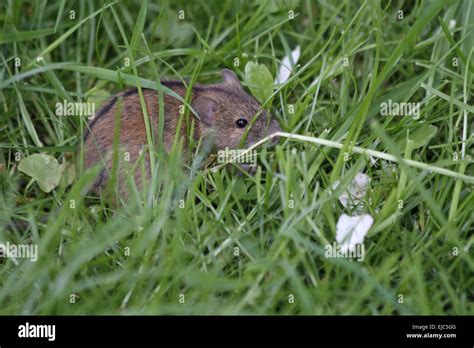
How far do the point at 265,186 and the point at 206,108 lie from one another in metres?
1.12

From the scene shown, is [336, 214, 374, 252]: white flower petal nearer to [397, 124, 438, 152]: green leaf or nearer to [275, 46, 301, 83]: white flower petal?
[397, 124, 438, 152]: green leaf

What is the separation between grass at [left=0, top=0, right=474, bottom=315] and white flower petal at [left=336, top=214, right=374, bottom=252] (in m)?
0.09

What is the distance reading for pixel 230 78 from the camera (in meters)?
5.82

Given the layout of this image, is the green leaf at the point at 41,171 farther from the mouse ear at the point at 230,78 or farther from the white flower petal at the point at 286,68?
the white flower petal at the point at 286,68

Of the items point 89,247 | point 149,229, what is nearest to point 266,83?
point 149,229

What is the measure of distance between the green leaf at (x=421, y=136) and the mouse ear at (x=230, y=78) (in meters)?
1.39

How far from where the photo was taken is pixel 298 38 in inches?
252

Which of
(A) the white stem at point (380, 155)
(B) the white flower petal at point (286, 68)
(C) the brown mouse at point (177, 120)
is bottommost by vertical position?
(A) the white stem at point (380, 155)

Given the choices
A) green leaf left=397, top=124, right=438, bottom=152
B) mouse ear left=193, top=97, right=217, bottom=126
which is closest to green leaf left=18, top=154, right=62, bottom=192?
mouse ear left=193, top=97, right=217, bottom=126

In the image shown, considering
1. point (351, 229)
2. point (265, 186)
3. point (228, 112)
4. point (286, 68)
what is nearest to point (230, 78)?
point (228, 112)

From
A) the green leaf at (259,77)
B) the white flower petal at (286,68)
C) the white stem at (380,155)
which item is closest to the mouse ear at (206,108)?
the green leaf at (259,77)

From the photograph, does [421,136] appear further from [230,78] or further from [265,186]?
[230,78]

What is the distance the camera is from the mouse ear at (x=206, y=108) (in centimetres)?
571

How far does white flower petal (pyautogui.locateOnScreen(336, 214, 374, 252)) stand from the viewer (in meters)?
4.36
